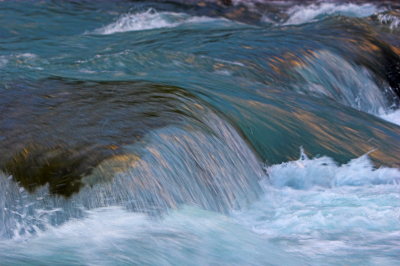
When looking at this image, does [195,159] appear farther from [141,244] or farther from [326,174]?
[326,174]

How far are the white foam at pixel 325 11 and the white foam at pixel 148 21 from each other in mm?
2348

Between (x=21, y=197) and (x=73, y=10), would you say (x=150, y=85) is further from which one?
(x=73, y=10)

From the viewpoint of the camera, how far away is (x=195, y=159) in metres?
2.81

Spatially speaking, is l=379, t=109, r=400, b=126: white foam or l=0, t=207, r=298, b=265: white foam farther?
l=379, t=109, r=400, b=126: white foam

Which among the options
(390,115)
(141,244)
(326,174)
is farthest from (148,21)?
(141,244)

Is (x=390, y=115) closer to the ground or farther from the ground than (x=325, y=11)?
closer to the ground

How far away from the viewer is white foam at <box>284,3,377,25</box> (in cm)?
1024

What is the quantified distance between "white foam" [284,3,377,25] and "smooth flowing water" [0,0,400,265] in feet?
15.5

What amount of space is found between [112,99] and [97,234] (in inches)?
53.0

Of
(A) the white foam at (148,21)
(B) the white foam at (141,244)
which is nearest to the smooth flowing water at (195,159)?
(B) the white foam at (141,244)

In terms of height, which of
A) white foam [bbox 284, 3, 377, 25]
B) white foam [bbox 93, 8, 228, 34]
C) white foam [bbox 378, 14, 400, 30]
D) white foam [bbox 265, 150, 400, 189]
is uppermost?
white foam [bbox 284, 3, 377, 25]

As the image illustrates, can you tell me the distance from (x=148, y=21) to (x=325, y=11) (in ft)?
14.1

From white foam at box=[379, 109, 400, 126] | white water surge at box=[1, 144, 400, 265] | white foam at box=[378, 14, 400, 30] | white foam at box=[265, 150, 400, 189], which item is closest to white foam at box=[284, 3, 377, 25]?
white foam at box=[378, 14, 400, 30]

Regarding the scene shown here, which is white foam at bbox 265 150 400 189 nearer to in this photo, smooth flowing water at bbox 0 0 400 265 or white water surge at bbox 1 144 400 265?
smooth flowing water at bbox 0 0 400 265
